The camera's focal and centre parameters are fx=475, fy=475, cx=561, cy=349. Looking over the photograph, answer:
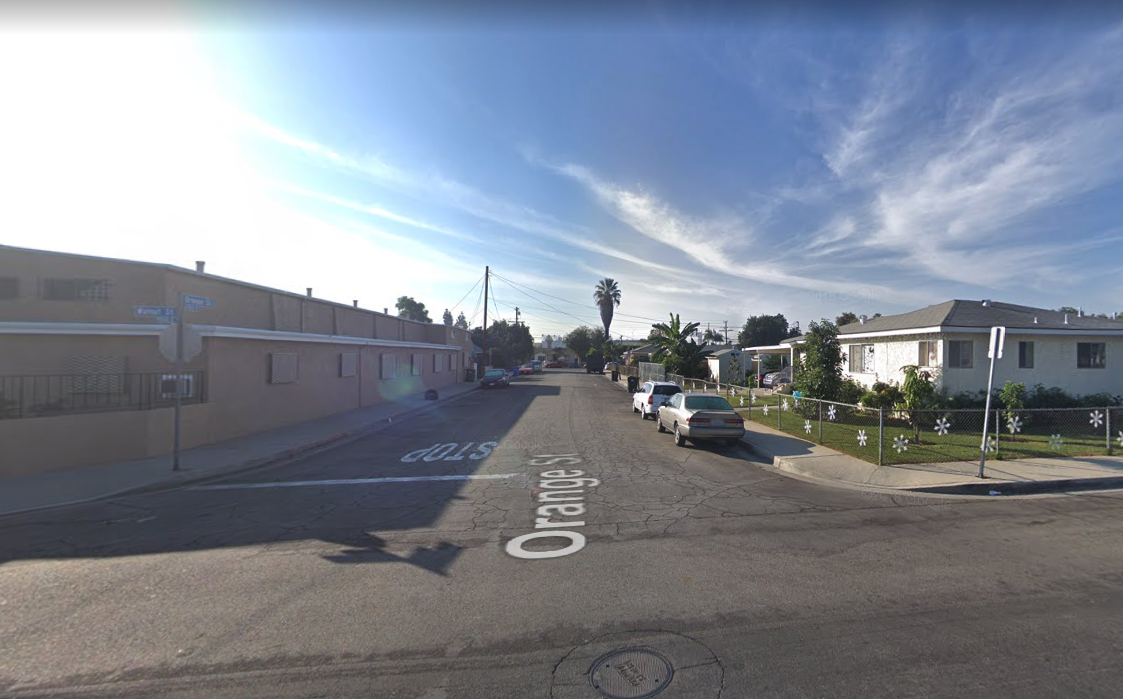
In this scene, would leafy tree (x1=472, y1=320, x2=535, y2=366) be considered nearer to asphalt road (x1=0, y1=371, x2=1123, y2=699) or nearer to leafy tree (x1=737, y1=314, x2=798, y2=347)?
leafy tree (x1=737, y1=314, x2=798, y2=347)

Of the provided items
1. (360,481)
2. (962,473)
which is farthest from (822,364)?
(360,481)

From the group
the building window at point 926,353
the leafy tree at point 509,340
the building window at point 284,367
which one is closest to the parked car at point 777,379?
the building window at point 926,353

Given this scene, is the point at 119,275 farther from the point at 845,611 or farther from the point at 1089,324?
the point at 1089,324

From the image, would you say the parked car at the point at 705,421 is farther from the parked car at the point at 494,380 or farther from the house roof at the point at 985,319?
the parked car at the point at 494,380

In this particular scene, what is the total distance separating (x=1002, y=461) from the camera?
400 inches

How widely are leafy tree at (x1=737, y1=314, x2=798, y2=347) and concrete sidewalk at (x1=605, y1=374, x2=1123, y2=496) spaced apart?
2244 inches

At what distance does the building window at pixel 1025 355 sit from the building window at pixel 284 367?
2546cm

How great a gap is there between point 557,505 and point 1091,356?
21.6 metres

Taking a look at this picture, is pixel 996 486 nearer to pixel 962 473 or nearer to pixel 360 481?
pixel 962 473

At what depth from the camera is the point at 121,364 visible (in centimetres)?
1124

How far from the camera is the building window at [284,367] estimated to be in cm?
1525

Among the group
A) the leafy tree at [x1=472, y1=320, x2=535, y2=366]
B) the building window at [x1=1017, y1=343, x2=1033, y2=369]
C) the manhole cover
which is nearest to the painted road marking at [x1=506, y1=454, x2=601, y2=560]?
the manhole cover

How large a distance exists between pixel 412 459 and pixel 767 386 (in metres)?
26.6

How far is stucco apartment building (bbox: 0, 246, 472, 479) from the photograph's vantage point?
9898 mm
